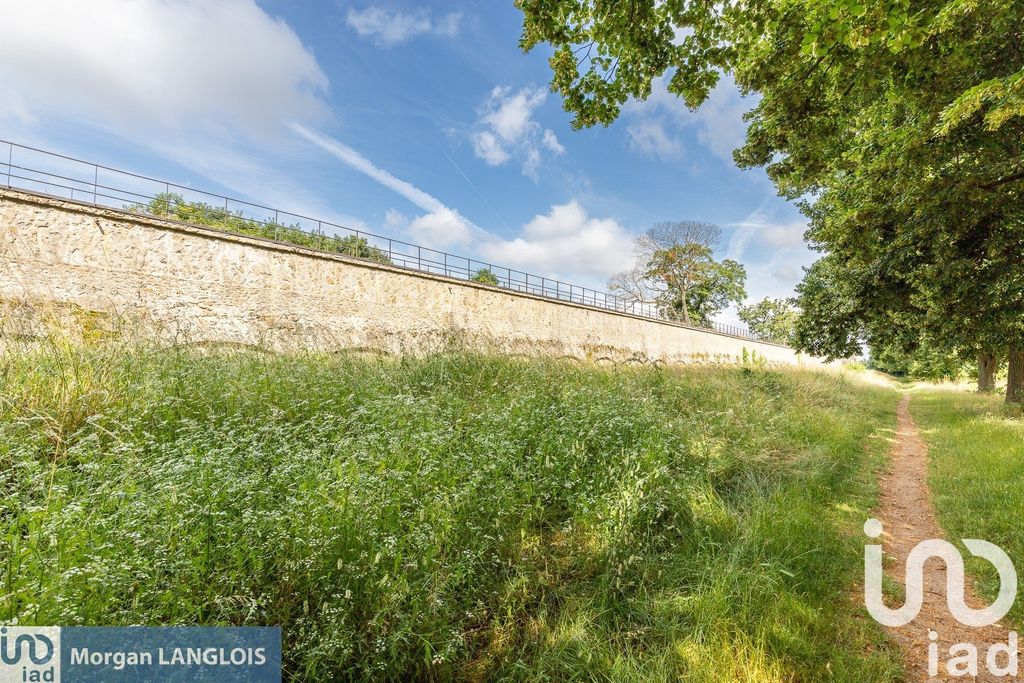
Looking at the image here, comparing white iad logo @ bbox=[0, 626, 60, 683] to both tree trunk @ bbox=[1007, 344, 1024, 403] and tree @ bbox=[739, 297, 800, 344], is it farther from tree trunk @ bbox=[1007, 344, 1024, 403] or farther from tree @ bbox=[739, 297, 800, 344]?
tree @ bbox=[739, 297, 800, 344]

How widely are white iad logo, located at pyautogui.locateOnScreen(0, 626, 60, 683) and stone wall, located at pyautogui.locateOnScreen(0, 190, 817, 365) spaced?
273 inches

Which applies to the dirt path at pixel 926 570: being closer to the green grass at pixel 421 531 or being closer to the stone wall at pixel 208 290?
the green grass at pixel 421 531

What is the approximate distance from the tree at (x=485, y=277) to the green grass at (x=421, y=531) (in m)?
13.3

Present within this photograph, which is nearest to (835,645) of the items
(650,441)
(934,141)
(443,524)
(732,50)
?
(650,441)

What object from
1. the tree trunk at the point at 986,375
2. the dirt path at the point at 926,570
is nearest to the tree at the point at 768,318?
the tree trunk at the point at 986,375

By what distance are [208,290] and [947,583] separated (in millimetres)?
14928

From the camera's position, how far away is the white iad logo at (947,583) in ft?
10.2

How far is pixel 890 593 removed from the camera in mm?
3375

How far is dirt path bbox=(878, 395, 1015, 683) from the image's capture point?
2.76 m

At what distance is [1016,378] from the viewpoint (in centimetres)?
1228

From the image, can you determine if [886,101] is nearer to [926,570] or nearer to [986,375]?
[926,570]

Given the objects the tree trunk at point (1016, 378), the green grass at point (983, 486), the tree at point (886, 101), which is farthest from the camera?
the tree trunk at point (1016, 378)

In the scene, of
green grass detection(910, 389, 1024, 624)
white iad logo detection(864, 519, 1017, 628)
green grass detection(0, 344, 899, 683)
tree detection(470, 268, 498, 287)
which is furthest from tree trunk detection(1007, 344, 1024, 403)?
tree detection(470, 268, 498, 287)

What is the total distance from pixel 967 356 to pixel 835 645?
646 inches
